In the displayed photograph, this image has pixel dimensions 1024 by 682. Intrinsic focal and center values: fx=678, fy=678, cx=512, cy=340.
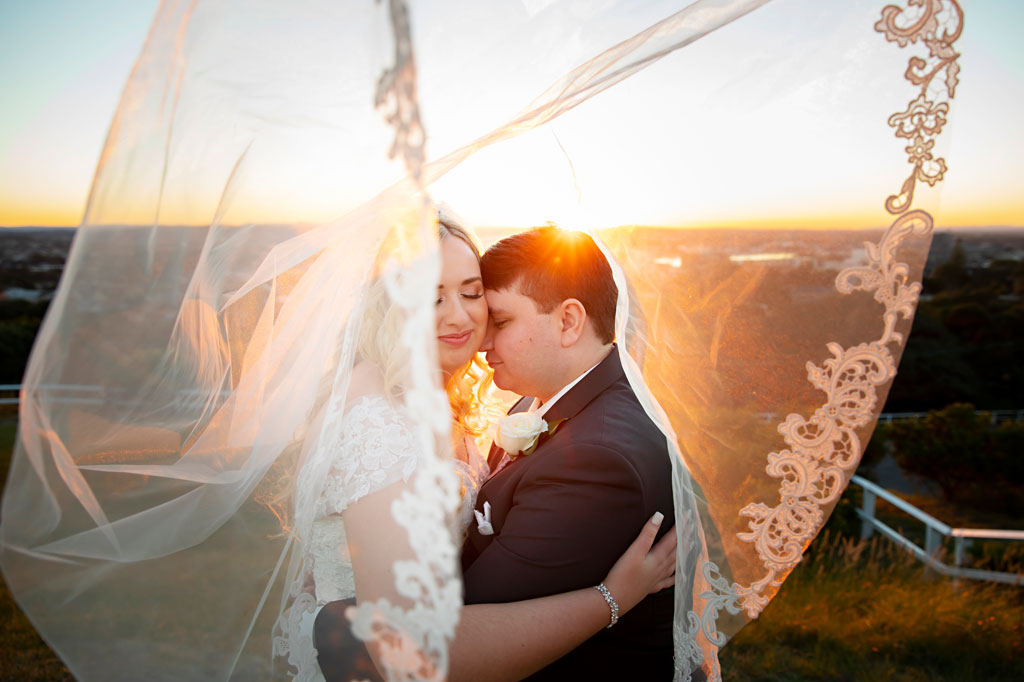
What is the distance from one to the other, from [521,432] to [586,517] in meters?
0.40

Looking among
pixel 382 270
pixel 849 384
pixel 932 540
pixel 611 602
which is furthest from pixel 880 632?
pixel 382 270

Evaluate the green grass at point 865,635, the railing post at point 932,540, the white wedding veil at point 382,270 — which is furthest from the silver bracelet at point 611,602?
the railing post at point 932,540

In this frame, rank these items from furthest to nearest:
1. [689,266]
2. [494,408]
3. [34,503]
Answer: [494,408]
[689,266]
[34,503]

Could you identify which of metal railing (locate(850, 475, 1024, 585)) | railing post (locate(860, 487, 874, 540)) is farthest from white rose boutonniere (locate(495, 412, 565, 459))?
railing post (locate(860, 487, 874, 540))

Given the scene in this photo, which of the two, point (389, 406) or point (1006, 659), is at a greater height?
point (389, 406)

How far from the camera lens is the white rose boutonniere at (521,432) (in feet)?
8.14

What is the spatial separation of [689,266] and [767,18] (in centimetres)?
89

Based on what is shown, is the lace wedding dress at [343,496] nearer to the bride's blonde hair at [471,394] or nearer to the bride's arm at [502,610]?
the bride's arm at [502,610]

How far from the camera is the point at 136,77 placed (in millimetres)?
2039

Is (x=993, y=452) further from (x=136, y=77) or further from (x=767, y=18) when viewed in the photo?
(x=136, y=77)

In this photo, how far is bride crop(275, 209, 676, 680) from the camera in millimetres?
1949

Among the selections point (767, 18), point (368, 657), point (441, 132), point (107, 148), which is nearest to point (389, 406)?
point (368, 657)

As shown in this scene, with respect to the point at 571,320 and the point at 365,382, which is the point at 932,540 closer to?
the point at 571,320

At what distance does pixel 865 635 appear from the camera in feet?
15.4
